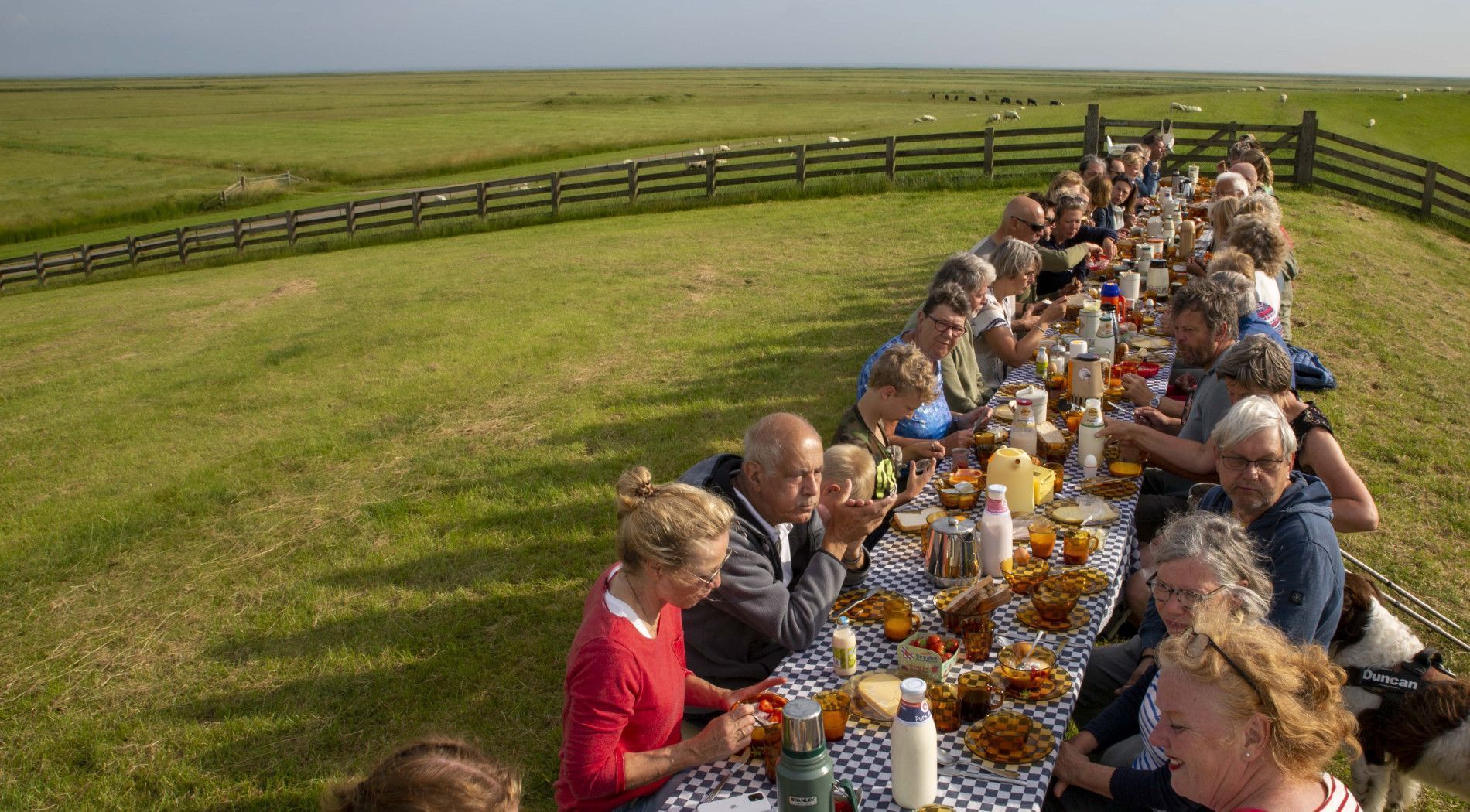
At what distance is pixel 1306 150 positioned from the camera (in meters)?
18.5

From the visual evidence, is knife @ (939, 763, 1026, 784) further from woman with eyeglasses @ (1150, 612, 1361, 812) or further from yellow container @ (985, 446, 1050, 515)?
yellow container @ (985, 446, 1050, 515)

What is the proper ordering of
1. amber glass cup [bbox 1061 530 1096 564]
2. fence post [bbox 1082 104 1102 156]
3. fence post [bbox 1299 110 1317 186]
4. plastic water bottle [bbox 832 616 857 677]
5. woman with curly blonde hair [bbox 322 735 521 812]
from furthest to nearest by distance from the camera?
fence post [bbox 1082 104 1102 156], fence post [bbox 1299 110 1317 186], amber glass cup [bbox 1061 530 1096 564], plastic water bottle [bbox 832 616 857 677], woman with curly blonde hair [bbox 322 735 521 812]

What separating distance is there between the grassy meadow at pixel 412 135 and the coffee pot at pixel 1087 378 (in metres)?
24.6

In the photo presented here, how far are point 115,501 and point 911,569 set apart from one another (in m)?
6.83

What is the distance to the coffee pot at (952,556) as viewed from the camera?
12.1 ft

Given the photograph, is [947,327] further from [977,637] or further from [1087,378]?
[977,637]

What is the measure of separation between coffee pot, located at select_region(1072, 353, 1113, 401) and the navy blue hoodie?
207 centimetres

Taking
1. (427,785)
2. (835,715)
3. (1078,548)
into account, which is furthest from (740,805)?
(1078,548)

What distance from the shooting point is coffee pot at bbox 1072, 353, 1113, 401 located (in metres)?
5.52

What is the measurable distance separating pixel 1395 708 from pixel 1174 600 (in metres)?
1.06

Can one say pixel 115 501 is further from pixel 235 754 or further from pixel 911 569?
pixel 911 569

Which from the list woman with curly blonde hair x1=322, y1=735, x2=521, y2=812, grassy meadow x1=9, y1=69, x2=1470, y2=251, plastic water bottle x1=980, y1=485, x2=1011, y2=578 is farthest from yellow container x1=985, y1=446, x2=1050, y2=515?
grassy meadow x1=9, y1=69, x2=1470, y2=251

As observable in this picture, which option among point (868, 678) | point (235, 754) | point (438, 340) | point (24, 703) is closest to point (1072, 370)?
point (868, 678)

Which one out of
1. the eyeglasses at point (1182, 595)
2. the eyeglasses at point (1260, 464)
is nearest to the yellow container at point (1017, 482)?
the eyeglasses at point (1260, 464)
